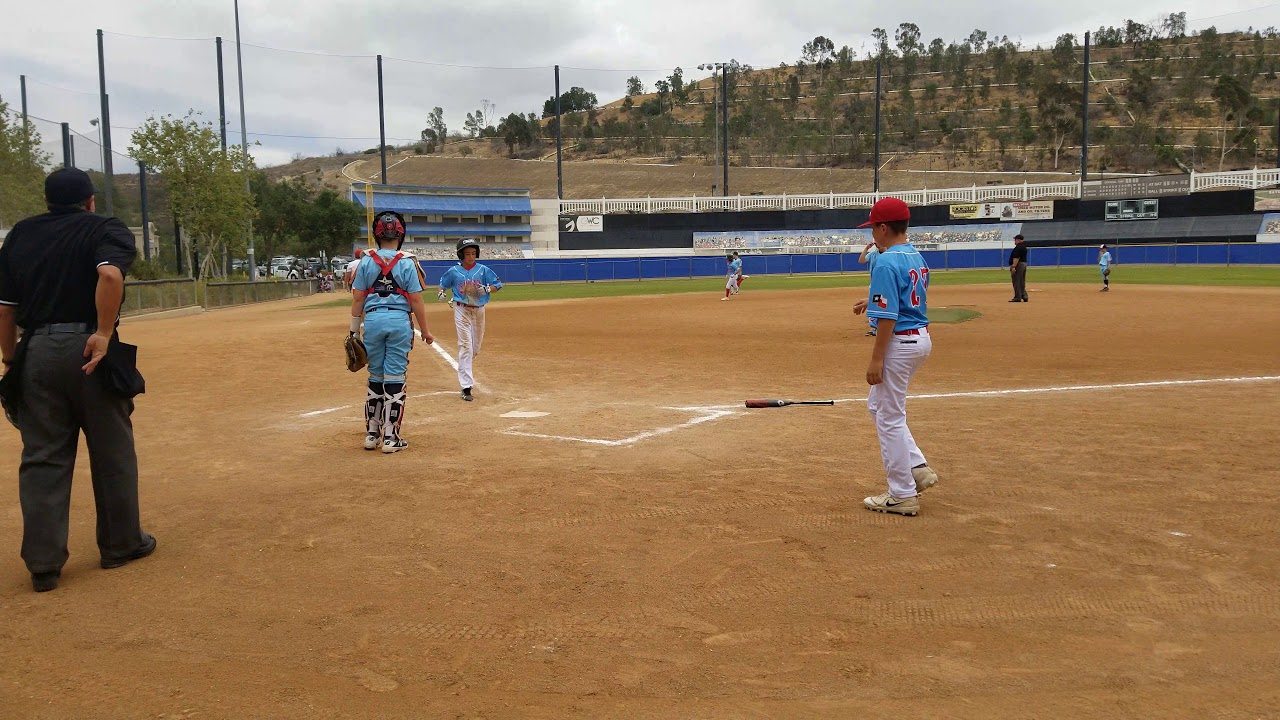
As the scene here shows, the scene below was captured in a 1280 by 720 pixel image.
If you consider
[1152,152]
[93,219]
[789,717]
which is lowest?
[789,717]

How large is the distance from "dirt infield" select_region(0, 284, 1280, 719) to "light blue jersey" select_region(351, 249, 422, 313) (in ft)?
4.59

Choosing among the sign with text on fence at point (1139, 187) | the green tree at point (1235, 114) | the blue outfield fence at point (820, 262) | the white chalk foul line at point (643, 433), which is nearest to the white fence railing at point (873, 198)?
the sign with text on fence at point (1139, 187)

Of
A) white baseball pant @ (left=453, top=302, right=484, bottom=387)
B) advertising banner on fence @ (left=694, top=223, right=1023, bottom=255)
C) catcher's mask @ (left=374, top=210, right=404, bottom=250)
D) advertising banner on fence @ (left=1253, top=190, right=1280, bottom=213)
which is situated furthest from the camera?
advertising banner on fence @ (left=694, top=223, right=1023, bottom=255)

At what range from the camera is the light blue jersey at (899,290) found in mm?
5883

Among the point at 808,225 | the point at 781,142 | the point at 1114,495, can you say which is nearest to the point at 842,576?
the point at 1114,495

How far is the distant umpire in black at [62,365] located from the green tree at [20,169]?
84.3ft

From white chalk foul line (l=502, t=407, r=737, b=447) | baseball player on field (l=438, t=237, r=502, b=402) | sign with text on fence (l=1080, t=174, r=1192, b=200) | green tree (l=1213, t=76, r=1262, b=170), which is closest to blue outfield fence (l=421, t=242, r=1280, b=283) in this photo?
sign with text on fence (l=1080, t=174, r=1192, b=200)

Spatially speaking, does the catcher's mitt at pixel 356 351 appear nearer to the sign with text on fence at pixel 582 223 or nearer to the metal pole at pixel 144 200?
the metal pole at pixel 144 200

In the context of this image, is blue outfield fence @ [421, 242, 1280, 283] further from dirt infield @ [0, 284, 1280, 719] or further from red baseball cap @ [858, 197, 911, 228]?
red baseball cap @ [858, 197, 911, 228]

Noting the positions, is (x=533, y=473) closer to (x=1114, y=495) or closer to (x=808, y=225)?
(x=1114, y=495)

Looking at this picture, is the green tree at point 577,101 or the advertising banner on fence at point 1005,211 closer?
the advertising banner on fence at point 1005,211

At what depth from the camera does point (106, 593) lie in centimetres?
481

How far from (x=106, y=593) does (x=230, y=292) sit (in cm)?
3830

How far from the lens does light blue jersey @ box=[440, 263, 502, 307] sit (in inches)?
475
